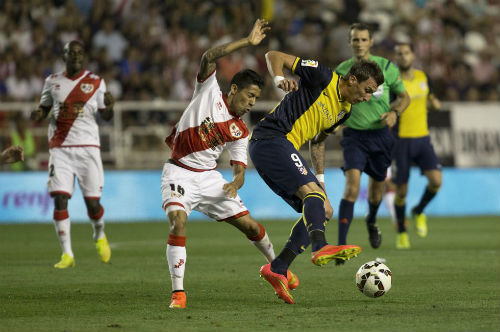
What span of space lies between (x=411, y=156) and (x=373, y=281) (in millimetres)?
6277

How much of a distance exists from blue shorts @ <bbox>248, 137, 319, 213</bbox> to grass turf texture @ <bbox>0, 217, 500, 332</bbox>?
901mm

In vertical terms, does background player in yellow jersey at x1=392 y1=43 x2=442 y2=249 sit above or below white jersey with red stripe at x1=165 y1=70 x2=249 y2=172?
below

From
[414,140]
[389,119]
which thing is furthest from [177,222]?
[414,140]

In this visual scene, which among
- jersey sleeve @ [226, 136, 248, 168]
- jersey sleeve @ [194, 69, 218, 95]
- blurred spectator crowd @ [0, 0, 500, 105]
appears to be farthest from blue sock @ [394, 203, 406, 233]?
blurred spectator crowd @ [0, 0, 500, 105]

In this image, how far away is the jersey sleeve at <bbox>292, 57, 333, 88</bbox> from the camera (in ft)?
25.5

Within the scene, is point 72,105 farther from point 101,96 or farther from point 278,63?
point 278,63

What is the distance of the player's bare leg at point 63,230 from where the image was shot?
10.5 meters

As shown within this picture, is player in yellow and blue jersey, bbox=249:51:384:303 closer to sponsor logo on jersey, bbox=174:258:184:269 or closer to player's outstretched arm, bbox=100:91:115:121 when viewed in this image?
sponsor logo on jersey, bbox=174:258:184:269

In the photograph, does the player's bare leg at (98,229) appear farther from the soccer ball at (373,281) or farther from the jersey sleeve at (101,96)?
the soccer ball at (373,281)

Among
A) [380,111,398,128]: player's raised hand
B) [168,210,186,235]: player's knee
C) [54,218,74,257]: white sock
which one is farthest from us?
[54,218,74,257]: white sock

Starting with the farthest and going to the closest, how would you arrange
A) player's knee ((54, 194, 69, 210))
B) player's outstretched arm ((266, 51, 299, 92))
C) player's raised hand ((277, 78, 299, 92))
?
player's knee ((54, 194, 69, 210)) → player's outstretched arm ((266, 51, 299, 92)) → player's raised hand ((277, 78, 299, 92))

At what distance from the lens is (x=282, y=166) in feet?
25.2

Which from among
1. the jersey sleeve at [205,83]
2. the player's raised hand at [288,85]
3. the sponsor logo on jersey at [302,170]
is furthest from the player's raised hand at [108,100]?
the player's raised hand at [288,85]

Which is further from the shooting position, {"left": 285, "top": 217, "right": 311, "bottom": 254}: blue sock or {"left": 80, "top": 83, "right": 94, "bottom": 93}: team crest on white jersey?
{"left": 80, "top": 83, "right": 94, "bottom": 93}: team crest on white jersey
